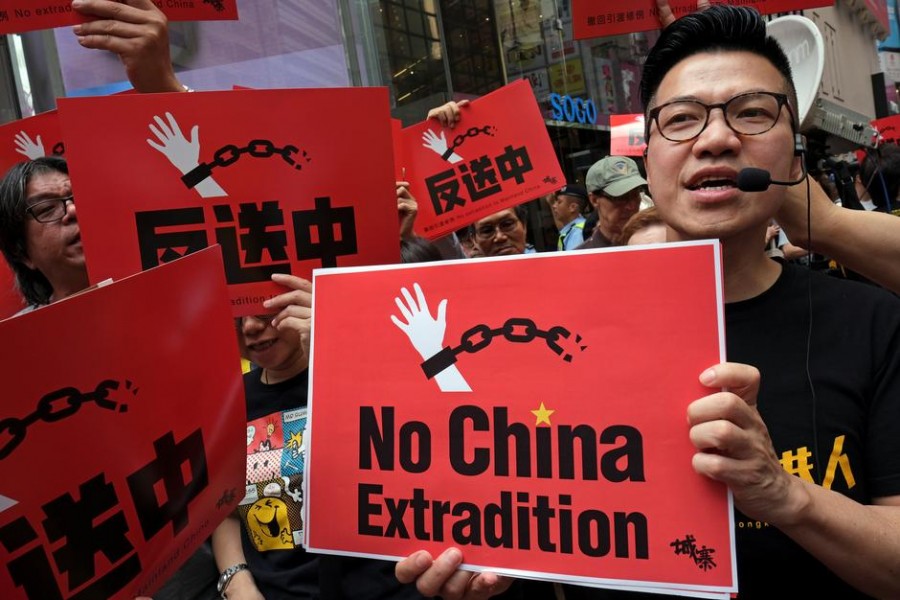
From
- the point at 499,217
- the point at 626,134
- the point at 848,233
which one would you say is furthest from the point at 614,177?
the point at 848,233

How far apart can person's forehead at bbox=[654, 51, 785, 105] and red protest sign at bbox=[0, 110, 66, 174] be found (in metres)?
2.16

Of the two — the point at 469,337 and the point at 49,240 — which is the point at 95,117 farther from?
the point at 469,337

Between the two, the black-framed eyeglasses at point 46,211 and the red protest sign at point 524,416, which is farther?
the black-framed eyeglasses at point 46,211

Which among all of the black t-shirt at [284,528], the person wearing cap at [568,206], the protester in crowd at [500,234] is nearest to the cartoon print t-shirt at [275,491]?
the black t-shirt at [284,528]

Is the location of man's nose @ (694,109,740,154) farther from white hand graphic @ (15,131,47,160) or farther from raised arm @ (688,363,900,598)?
white hand graphic @ (15,131,47,160)

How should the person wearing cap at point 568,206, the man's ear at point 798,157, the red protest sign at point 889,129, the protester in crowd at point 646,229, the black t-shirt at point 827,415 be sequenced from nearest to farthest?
the black t-shirt at point 827,415 < the man's ear at point 798,157 < the protester in crowd at point 646,229 < the person wearing cap at point 568,206 < the red protest sign at point 889,129

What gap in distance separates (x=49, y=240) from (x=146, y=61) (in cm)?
67

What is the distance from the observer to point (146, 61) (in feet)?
5.34

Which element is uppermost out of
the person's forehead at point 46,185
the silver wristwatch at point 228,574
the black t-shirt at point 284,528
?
the person's forehead at point 46,185

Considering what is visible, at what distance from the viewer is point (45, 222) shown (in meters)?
1.94

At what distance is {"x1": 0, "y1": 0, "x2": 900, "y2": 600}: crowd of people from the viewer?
3.24 ft

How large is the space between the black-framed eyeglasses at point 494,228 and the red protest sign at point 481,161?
72 centimetres

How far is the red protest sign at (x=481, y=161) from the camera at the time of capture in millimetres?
2992

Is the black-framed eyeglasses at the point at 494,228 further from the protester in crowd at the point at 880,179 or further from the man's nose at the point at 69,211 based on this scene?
the protester in crowd at the point at 880,179
